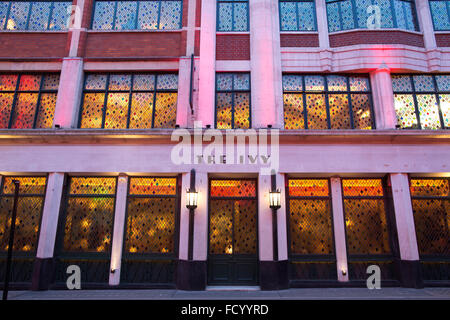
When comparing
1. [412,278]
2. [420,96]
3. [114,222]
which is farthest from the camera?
[420,96]

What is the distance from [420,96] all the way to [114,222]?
484 inches

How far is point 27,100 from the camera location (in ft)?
32.8

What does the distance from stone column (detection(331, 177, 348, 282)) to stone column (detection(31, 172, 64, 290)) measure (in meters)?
9.56

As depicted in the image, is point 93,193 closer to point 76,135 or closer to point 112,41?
point 76,135

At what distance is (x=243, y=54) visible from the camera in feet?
33.2

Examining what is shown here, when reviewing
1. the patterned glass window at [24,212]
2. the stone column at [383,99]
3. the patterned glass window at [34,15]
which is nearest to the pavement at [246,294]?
the patterned glass window at [24,212]

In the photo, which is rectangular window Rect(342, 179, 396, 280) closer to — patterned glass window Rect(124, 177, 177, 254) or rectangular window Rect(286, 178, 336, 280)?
rectangular window Rect(286, 178, 336, 280)

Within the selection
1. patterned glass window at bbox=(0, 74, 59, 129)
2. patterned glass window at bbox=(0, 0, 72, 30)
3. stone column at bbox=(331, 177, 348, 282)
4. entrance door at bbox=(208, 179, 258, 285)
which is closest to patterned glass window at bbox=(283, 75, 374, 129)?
stone column at bbox=(331, 177, 348, 282)

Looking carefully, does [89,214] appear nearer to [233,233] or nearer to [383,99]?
[233,233]

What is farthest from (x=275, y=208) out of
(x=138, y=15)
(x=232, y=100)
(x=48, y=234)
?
(x=138, y=15)

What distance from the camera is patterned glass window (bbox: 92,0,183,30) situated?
10547 millimetres

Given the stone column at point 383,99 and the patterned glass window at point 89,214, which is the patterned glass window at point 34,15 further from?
the stone column at point 383,99

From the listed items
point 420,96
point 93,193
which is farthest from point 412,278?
point 93,193

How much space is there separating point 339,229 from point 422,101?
19.7ft
